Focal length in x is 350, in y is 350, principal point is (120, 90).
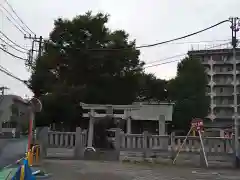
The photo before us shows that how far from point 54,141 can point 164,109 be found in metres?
11.7

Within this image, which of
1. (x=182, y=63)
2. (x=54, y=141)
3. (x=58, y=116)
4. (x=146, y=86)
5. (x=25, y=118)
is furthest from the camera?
(x=182, y=63)

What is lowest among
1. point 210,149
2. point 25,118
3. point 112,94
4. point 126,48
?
point 210,149

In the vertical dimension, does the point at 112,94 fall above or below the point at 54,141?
above

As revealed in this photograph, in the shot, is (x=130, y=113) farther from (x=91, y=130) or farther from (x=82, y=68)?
(x=82, y=68)

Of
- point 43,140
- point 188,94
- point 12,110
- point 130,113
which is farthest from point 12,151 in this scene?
point 188,94

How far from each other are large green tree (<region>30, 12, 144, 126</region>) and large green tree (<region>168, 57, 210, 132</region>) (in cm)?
1532

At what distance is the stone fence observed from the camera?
1895cm

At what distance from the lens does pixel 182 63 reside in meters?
49.8

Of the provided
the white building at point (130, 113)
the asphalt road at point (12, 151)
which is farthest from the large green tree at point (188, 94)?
the asphalt road at point (12, 151)

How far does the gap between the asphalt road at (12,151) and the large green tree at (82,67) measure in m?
14.6

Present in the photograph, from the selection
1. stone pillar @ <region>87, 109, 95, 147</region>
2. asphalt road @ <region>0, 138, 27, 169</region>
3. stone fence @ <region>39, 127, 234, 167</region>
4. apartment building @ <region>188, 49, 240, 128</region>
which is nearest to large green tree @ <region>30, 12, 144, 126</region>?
stone pillar @ <region>87, 109, 95, 147</region>

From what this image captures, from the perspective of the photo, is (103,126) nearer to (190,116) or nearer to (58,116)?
(58,116)

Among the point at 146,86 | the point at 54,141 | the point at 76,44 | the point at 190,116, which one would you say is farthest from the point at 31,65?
the point at 190,116

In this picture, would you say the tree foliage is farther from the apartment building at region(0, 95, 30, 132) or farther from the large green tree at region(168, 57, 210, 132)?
the large green tree at region(168, 57, 210, 132)
